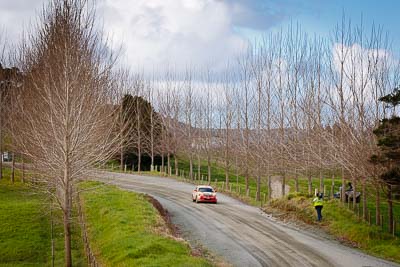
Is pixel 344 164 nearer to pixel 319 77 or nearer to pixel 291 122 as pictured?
pixel 319 77

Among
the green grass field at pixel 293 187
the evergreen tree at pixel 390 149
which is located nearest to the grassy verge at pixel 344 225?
the green grass field at pixel 293 187

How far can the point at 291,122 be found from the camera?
3619 cm

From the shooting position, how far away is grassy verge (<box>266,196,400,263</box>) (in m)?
21.5

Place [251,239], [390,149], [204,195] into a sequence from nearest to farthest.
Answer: [390,149]
[251,239]
[204,195]

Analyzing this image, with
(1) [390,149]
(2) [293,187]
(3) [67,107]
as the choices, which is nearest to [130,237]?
(3) [67,107]

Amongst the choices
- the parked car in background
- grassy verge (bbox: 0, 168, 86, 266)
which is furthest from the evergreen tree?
the parked car in background

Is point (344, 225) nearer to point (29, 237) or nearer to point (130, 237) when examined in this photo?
point (130, 237)

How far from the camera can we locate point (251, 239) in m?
22.4

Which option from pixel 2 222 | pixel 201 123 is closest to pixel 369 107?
pixel 2 222

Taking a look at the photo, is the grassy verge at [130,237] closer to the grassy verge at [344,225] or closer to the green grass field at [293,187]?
the grassy verge at [344,225]

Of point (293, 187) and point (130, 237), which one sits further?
point (293, 187)

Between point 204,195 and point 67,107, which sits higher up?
point 67,107

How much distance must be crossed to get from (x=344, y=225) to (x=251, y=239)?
5765mm

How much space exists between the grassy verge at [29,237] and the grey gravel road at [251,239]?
381cm
